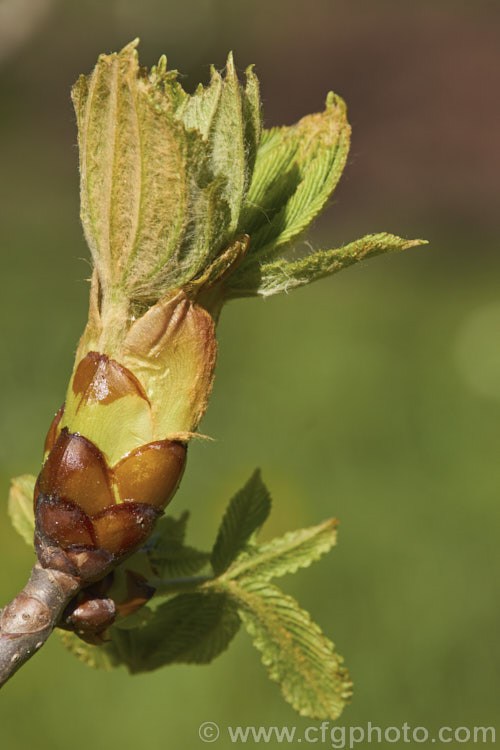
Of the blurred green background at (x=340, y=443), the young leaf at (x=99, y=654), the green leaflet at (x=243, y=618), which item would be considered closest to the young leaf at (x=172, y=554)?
the green leaflet at (x=243, y=618)

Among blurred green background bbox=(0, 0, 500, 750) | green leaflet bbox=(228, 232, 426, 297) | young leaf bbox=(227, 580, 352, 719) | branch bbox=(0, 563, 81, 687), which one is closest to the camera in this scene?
branch bbox=(0, 563, 81, 687)

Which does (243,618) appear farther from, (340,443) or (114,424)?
(340,443)

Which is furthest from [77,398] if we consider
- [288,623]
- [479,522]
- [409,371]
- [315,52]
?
[315,52]

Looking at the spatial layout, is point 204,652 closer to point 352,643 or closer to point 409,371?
point 352,643

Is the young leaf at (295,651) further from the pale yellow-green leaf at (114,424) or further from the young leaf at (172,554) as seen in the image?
the pale yellow-green leaf at (114,424)

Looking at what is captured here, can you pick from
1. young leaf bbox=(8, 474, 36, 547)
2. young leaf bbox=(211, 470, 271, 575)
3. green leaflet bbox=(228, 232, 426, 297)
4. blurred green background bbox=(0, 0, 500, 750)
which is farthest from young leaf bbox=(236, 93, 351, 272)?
blurred green background bbox=(0, 0, 500, 750)

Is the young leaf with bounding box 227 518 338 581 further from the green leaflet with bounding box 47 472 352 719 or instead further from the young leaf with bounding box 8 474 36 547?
the young leaf with bounding box 8 474 36 547
